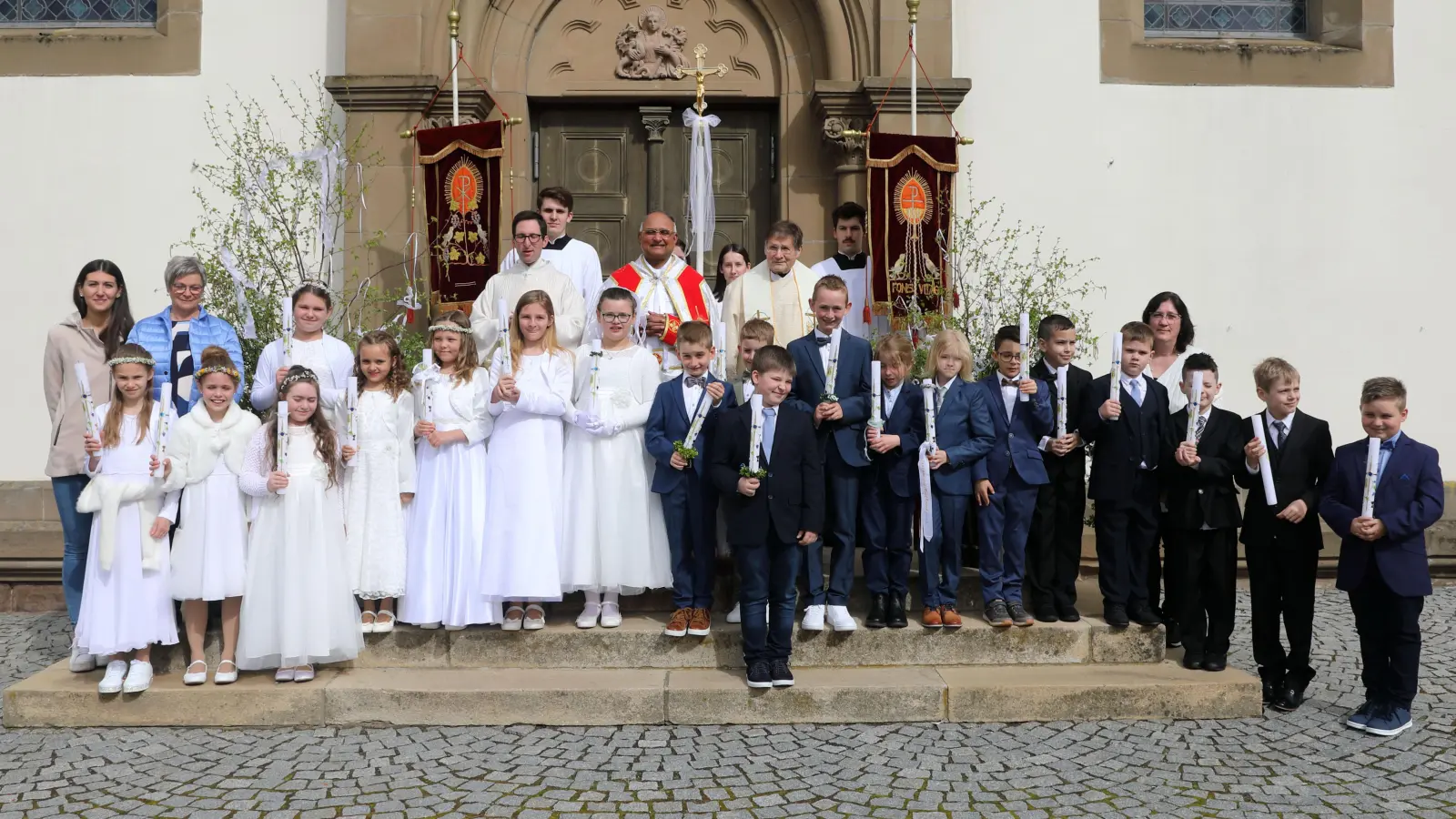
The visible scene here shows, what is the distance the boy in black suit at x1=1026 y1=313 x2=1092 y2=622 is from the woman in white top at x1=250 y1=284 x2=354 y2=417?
Result: 10.7 ft

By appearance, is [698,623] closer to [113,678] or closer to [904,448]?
[904,448]

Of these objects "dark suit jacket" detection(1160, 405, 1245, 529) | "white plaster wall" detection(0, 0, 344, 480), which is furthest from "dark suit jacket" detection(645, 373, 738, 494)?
"white plaster wall" detection(0, 0, 344, 480)

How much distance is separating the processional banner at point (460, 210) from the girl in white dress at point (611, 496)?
2.33 m

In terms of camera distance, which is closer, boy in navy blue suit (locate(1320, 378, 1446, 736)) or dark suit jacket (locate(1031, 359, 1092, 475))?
boy in navy blue suit (locate(1320, 378, 1446, 736))

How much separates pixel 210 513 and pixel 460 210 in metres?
3.22

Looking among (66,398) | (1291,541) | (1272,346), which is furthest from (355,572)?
(1272,346)

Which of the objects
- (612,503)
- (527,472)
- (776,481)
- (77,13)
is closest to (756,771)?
(776,481)

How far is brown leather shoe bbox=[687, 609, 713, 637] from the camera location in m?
5.61

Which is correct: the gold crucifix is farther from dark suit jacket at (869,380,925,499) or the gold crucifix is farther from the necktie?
the necktie

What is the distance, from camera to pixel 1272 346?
28.1ft

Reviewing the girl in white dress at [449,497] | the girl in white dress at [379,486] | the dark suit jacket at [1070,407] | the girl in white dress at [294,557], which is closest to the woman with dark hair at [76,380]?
the girl in white dress at [294,557]

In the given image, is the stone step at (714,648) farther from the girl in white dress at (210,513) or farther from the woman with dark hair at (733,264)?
the woman with dark hair at (733,264)

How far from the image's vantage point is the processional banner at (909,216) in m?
7.87

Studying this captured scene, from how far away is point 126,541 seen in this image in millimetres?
5309
